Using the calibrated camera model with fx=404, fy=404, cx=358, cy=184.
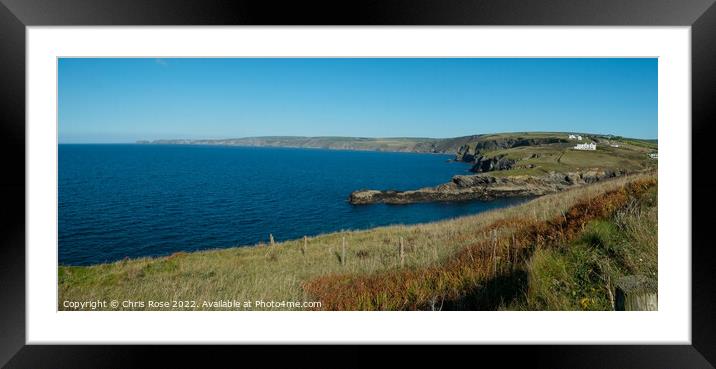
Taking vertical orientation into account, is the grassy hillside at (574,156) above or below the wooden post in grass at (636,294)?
above

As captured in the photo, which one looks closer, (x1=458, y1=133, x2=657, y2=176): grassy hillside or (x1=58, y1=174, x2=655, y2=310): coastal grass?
(x1=58, y1=174, x2=655, y2=310): coastal grass

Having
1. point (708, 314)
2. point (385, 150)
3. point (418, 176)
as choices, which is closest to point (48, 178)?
point (708, 314)

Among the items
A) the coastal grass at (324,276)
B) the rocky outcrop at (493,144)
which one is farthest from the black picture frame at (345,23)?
the rocky outcrop at (493,144)

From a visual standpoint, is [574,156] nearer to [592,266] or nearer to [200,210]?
[592,266]

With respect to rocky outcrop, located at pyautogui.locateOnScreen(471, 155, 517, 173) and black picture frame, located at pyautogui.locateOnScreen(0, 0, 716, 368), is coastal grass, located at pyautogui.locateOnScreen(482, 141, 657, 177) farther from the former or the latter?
black picture frame, located at pyautogui.locateOnScreen(0, 0, 716, 368)

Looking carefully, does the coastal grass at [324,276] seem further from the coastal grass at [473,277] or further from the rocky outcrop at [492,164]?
the rocky outcrop at [492,164]

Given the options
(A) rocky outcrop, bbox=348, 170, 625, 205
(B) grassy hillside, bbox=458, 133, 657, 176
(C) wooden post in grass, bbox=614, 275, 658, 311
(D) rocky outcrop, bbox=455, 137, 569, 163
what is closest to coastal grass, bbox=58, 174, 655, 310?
(C) wooden post in grass, bbox=614, 275, 658, 311

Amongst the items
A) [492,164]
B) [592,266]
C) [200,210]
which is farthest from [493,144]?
[592,266]
